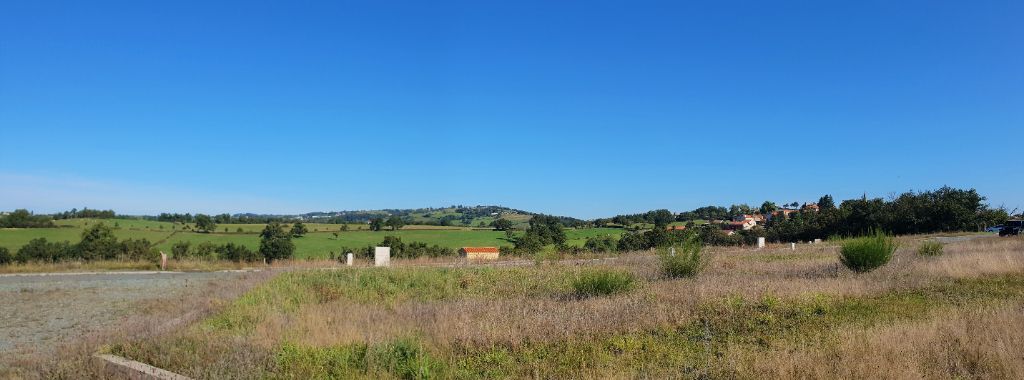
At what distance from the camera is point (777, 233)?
70.4 meters

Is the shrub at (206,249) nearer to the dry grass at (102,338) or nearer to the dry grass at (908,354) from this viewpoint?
the dry grass at (102,338)

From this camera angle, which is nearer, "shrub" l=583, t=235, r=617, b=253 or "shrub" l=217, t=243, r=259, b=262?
"shrub" l=583, t=235, r=617, b=253

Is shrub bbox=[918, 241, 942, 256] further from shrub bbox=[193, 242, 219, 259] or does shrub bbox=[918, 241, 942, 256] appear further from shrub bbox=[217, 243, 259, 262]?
shrub bbox=[193, 242, 219, 259]

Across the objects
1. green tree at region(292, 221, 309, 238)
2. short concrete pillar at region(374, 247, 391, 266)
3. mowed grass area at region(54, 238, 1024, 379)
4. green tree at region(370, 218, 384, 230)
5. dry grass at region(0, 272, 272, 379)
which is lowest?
dry grass at region(0, 272, 272, 379)

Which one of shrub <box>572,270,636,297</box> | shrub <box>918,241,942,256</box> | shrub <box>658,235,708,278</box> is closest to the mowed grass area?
shrub <box>572,270,636,297</box>

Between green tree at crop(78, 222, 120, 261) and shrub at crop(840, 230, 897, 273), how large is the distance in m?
40.9

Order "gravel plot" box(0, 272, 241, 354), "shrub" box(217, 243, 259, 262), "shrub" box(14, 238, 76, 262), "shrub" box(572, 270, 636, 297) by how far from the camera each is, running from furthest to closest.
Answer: "shrub" box(217, 243, 259, 262), "shrub" box(14, 238, 76, 262), "shrub" box(572, 270, 636, 297), "gravel plot" box(0, 272, 241, 354)

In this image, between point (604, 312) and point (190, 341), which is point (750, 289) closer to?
point (604, 312)

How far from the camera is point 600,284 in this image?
38.5 feet

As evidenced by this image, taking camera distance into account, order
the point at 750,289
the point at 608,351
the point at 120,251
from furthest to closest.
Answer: the point at 120,251 → the point at 750,289 → the point at 608,351

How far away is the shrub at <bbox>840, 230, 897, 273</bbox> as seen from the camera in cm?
1426

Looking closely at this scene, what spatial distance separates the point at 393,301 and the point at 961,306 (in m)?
9.81

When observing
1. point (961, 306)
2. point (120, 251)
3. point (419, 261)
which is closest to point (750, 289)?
point (961, 306)

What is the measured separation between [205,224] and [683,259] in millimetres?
77883
